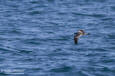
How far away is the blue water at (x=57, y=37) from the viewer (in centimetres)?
2500

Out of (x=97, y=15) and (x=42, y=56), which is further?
(x=97, y=15)

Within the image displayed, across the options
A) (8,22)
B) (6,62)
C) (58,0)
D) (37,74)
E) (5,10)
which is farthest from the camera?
(58,0)

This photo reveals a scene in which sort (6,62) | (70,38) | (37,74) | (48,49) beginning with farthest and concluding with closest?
(70,38), (48,49), (6,62), (37,74)

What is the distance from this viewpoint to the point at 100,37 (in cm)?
3005

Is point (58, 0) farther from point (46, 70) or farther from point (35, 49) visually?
point (46, 70)

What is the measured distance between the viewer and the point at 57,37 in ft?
98.7

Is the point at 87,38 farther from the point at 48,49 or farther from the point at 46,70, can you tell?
the point at 46,70

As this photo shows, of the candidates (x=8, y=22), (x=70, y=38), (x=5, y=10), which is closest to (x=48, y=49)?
(x=70, y=38)

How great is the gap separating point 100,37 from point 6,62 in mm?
6542

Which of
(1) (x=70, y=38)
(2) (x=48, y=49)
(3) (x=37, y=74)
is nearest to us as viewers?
(3) (x=37, y=74)

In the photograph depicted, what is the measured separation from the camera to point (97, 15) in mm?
35438

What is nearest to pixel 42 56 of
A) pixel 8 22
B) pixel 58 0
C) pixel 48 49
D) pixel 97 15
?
pixel 48 49

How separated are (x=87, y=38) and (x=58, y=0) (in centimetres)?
1000

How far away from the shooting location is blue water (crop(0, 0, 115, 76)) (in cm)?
2500
